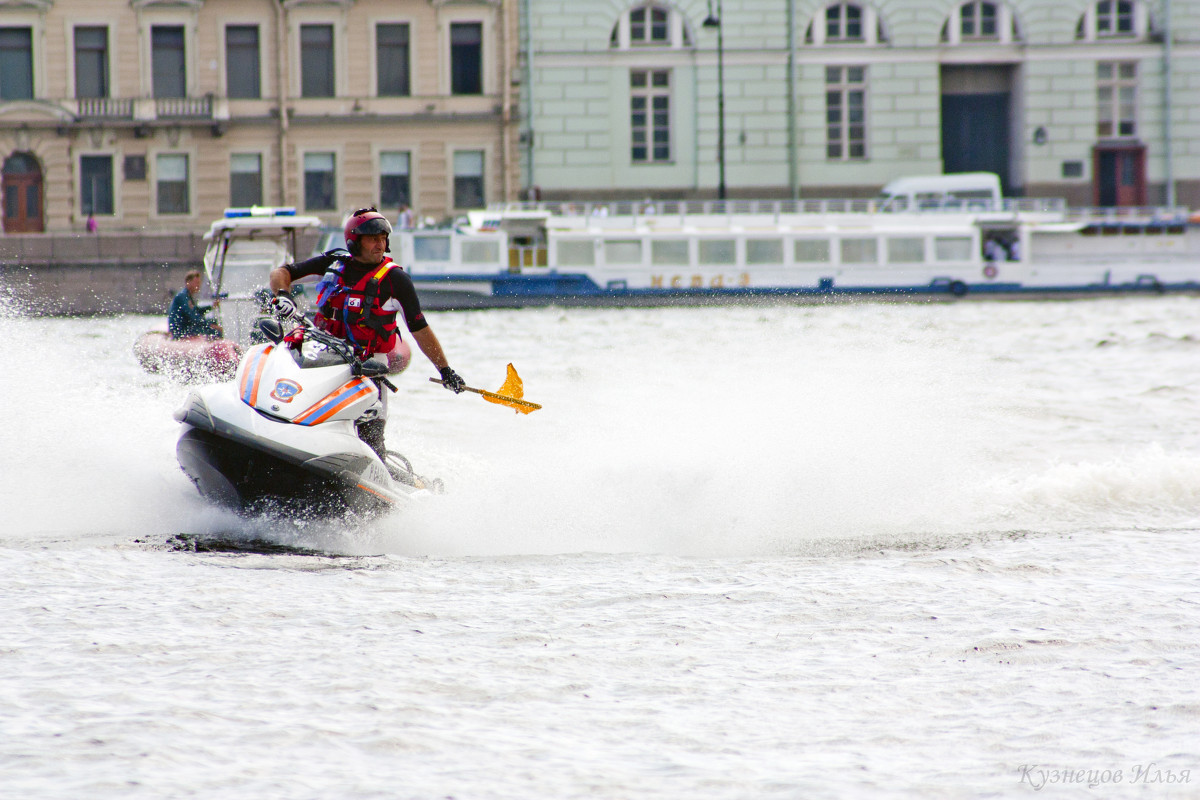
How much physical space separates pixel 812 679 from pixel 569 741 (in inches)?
38.6

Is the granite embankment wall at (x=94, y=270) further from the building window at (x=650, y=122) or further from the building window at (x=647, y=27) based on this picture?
the building window at (x=647, y=27)

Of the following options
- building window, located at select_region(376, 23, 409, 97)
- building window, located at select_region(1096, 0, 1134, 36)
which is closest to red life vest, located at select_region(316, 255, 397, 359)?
building window, located at select_region(376, 23, 409, 97)

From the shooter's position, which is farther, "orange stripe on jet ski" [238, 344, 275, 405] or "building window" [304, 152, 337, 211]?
"building window" [304, 152, 337, 211]

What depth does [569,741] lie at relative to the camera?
4.11 m

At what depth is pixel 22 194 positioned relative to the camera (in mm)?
40781

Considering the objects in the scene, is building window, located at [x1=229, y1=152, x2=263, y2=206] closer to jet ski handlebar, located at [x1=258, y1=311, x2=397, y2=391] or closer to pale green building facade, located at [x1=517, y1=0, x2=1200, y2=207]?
pale green building facade, located at [x1=517, y1=0, x2=1200, y2=207]

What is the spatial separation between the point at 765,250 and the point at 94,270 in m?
15.9

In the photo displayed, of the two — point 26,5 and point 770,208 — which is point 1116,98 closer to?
point 770,208

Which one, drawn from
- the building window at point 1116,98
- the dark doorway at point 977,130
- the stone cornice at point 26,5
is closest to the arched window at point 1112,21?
the building window at point 1116,98

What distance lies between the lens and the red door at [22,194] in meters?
40.6

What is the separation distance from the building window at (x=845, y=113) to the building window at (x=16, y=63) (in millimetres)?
21794

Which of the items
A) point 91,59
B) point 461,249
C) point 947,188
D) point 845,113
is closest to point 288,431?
point 461,249

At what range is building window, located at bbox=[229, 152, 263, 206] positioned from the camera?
136 ft

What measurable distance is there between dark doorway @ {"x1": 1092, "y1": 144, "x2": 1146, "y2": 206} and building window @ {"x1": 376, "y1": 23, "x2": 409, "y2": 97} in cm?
1948
